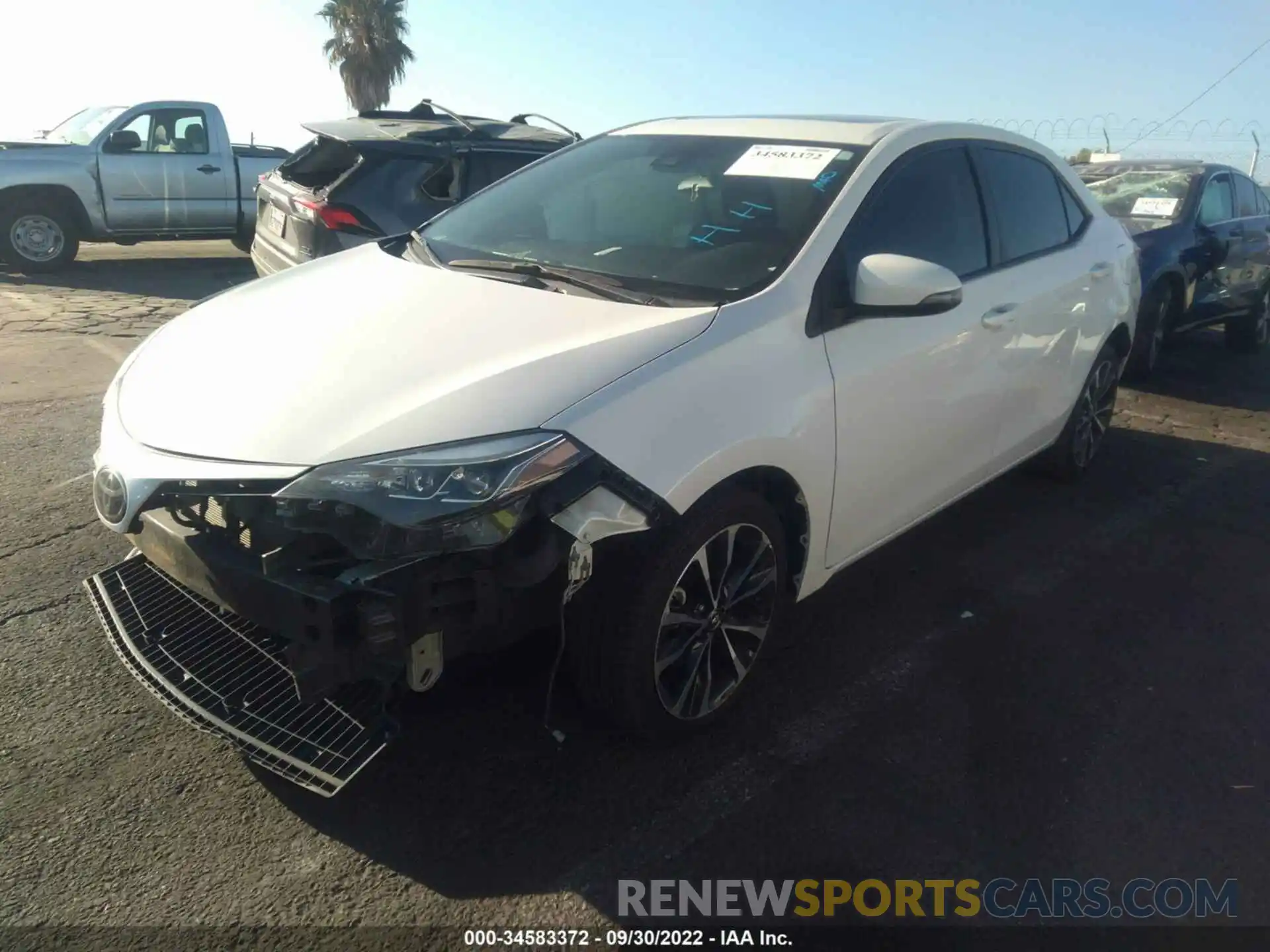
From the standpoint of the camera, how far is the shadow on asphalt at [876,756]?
258 cm

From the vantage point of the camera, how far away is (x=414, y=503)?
88.9 inches

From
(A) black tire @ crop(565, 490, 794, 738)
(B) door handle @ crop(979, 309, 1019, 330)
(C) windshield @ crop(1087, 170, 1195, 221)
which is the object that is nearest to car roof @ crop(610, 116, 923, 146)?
(B) door handle @ crop(979, 309, 1019, 330)

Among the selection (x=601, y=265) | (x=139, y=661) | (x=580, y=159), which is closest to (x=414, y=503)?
(x=139, y=661)

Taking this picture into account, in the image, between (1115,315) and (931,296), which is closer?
(931,296)

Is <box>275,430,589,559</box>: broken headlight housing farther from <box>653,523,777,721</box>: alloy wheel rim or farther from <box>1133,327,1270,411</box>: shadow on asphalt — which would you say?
<box>1133,327,1270,411</box>: shadow on asphalt

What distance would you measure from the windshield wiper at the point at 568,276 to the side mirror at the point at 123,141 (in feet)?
31.1

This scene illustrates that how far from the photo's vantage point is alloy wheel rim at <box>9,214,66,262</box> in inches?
415

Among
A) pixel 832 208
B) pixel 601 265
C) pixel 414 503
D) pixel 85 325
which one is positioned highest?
pixel 832 208

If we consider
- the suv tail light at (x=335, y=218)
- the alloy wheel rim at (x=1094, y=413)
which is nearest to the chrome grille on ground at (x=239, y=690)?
the suv tail light at (x=335, y=218)

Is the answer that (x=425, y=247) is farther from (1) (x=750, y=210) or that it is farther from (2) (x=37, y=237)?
(2) (x=37, y=237)

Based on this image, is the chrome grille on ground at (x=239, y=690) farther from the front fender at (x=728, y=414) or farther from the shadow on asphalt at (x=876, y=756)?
the front fender at (x=728, y=414)

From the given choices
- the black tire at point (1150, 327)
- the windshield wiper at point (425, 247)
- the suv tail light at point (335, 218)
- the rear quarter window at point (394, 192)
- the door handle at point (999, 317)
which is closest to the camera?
the windshield wiper at point (425, 247)

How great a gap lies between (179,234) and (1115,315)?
1057cm

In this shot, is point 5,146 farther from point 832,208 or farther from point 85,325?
point 832,208
